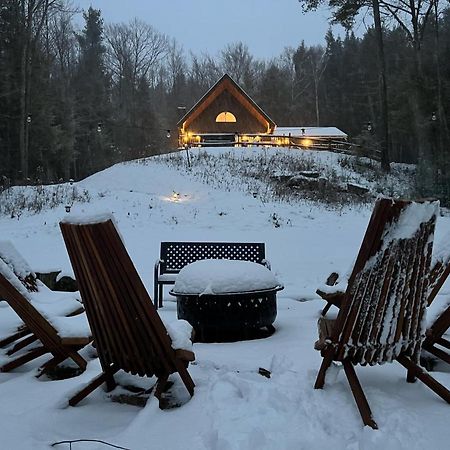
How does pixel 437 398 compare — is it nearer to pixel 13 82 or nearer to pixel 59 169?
pixel 13 82

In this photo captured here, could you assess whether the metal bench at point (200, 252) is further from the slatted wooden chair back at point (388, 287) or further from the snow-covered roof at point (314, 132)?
the snow-covered roof at point (314, 132)

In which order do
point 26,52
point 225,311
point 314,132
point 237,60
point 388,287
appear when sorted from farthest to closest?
point 237,60, point 314,132, point 26,52, point 225,311, point 388,287

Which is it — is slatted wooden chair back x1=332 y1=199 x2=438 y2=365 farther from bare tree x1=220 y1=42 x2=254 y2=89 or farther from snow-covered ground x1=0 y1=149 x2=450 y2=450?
bare tree x1=220 y1=42 x2=254 y2=89

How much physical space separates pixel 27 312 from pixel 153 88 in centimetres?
4403

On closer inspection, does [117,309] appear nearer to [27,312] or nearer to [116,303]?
[116,303]

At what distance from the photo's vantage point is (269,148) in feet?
71.9

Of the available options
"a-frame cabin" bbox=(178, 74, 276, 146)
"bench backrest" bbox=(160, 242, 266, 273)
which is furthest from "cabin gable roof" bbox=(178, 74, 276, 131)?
"bench backrest" bbox=(160, 242, 266, 273)

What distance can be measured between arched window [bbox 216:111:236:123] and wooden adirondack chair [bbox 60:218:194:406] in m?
25.0

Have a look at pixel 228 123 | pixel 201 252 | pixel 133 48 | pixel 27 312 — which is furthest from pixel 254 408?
pixel 133 48

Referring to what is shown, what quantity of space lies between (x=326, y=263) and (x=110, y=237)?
22.8 ft

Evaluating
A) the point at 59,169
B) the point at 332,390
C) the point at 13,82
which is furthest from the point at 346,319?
the point at 59,169

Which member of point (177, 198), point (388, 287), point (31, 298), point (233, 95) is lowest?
point (177, 198)

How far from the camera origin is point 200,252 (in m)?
6.52

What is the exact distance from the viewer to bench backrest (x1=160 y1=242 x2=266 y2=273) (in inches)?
253
